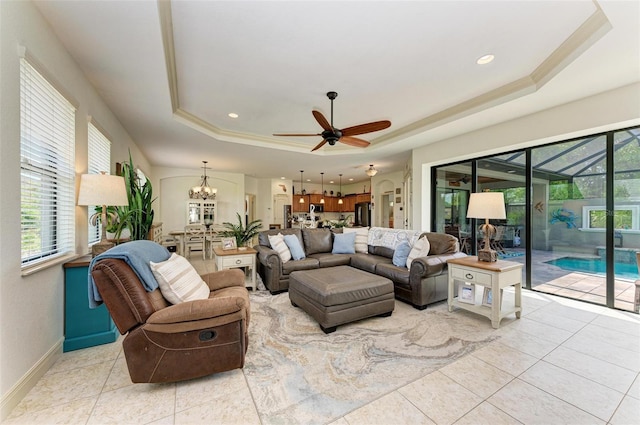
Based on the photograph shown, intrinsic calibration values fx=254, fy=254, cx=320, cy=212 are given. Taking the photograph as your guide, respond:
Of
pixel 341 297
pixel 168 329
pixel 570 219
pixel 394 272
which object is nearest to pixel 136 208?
pixel 168 329

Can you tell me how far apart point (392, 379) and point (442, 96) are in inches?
130

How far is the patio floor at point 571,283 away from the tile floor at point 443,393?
1.22m

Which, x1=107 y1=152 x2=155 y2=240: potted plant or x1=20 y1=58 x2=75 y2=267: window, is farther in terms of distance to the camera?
x1=107 y1=152 x2=155 y2=240: potted plant

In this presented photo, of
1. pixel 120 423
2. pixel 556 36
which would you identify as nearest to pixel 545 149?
pixel 556 36

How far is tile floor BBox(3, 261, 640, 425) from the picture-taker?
1.50 m

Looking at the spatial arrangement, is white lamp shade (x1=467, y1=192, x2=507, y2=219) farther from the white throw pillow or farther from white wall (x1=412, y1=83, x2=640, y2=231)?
the white throw pillow

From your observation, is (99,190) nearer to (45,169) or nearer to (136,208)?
(45,169)

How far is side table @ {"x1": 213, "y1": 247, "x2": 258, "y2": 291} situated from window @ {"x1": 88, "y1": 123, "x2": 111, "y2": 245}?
1432mm

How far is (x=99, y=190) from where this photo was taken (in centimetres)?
230

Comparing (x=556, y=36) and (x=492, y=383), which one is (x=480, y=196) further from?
(x=492, y=383)

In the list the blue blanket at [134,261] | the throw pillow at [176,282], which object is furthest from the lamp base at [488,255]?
the blue blanket at [134,261]

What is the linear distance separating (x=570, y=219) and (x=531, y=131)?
135 cm

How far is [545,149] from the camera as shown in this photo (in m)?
3.75

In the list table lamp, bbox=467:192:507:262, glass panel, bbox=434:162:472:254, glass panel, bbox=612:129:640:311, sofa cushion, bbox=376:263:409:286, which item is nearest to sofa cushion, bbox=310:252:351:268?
sofa cushion, bbox=376:263:409:286
